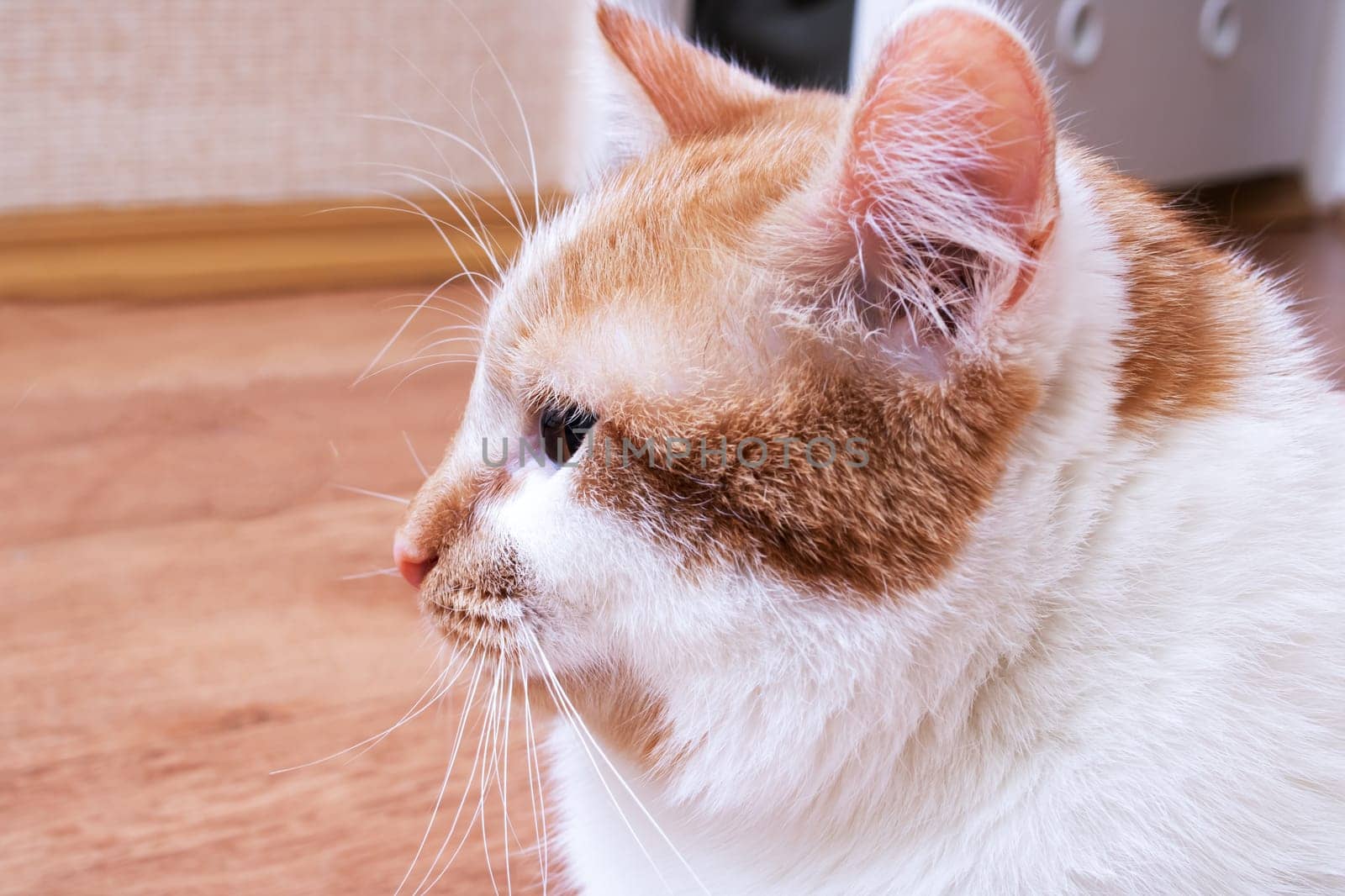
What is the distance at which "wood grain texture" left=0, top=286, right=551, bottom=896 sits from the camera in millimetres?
765

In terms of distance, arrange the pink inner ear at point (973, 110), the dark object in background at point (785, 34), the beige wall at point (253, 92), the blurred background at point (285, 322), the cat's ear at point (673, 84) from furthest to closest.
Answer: the dark object in background at point (785, 34), the beige wall at point (253, 92), the blurred background at point (285, 322), the cat's ear at point (673, 84), the pink inner ear at point (973, 110)

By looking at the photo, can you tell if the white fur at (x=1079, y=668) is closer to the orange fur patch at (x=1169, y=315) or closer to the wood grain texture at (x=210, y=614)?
the orange fur patch at (x=1169, y=315)

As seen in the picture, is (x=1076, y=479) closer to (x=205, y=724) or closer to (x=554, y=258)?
(x=554, y=258)

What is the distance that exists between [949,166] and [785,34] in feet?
4.48

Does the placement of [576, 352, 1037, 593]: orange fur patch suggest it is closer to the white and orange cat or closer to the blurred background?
the white and orange cat

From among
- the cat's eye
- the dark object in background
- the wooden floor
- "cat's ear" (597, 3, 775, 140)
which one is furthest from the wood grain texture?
the dark object in background

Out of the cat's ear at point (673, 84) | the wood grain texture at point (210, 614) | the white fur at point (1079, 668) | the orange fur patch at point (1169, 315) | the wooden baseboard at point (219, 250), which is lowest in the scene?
the wood grain texture at point (210, 614)

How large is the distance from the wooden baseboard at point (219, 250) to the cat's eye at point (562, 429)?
3.06 ft

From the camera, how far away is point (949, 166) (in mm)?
462

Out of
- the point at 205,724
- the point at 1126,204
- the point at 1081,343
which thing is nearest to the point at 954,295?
the point at 1081,343

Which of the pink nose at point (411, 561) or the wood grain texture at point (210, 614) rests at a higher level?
the pink nose at point (411, 561)

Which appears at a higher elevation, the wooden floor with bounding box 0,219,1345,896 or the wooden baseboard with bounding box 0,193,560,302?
the wooden baseboard with bounding box 0,193,560,302

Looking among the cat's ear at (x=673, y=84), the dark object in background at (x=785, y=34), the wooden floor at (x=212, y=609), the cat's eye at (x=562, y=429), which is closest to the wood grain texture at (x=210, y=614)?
the wooden floor at (x=212, y=609)

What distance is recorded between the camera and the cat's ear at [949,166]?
441mm
